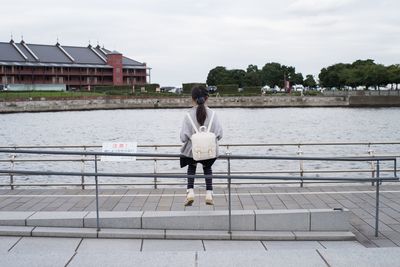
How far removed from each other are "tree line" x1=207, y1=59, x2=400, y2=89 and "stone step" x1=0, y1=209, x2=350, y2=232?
4922 inches

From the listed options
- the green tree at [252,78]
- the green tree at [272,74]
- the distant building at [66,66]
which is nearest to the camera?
the distant building at [66,66]

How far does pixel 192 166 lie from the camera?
25.7 feet

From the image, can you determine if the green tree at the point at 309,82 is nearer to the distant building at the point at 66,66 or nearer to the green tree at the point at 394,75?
the green tree at the point at 394,75

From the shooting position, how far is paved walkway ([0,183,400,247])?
28.3ft

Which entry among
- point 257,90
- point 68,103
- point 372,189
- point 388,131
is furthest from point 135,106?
point 372,189

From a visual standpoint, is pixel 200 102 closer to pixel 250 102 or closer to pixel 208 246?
pixel 208 246

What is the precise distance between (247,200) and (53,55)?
126m

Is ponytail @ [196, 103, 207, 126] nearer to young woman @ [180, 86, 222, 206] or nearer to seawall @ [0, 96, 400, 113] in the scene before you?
young woman @ [180, 86, 222, 206]

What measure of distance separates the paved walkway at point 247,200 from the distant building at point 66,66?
11247cm

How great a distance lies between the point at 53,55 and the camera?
417ft

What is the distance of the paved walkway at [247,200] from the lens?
8620mm

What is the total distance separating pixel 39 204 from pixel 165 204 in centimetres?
258

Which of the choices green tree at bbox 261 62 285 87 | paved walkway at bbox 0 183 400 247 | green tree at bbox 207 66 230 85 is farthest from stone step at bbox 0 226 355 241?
green tree at bbox 261 62 285 87

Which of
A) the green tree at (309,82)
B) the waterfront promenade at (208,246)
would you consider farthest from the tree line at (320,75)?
the waterfront promenade at (208,246)
